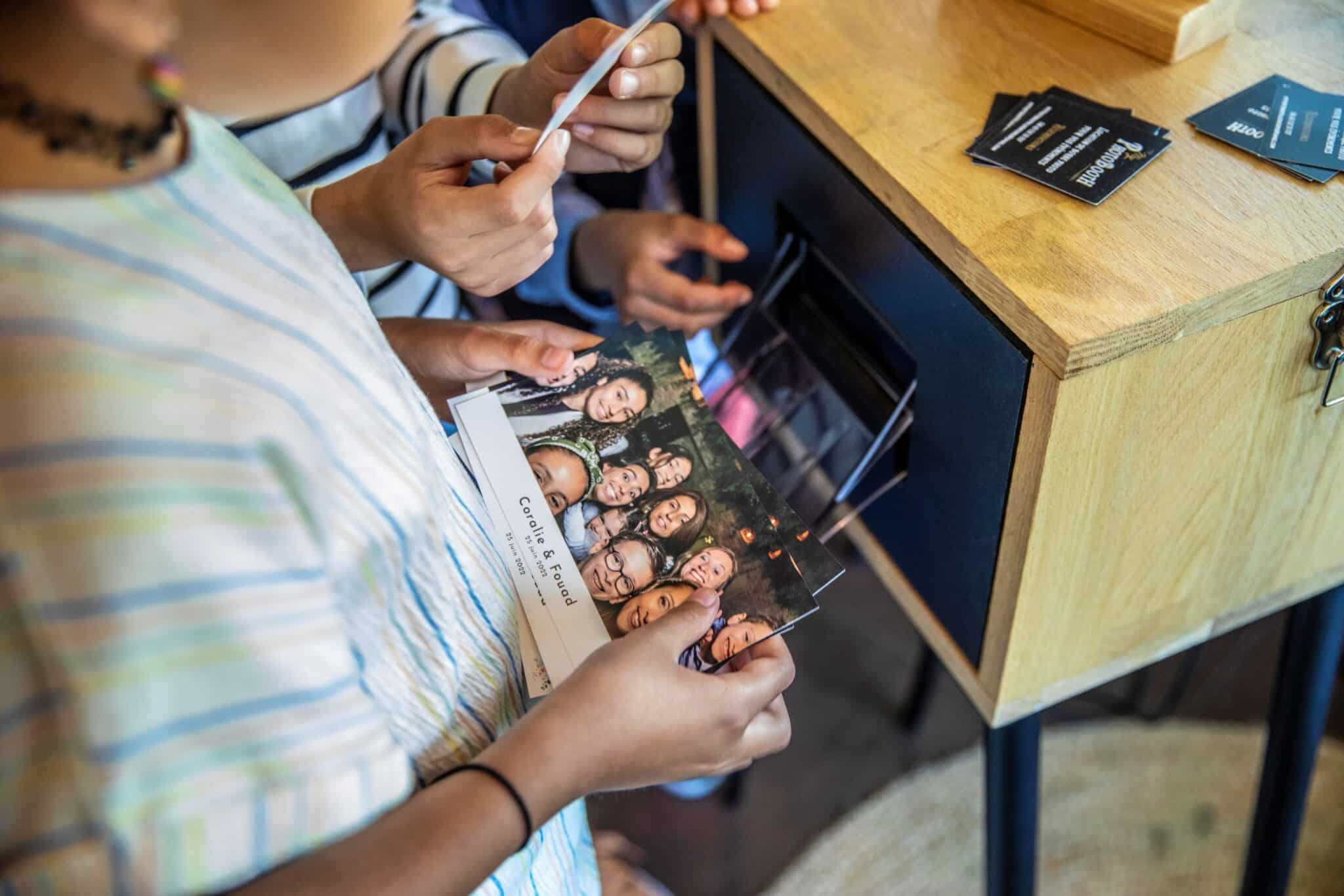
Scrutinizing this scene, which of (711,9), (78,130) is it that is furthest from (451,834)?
(711,9)

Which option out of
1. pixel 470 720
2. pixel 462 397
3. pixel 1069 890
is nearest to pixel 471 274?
pixel 462 397

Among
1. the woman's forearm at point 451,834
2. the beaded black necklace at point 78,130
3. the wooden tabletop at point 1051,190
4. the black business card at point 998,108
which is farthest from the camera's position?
the black business card at point 998,108

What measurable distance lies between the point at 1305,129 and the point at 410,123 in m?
0.67

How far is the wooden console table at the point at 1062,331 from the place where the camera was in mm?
504

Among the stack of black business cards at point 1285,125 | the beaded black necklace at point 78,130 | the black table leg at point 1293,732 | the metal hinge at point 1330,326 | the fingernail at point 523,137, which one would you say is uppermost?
the beaded black necklace at point 78,130

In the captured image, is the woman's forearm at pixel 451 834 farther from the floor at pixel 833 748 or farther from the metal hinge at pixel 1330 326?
the floor at pixel 833 748

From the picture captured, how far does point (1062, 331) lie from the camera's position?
47 centimetres

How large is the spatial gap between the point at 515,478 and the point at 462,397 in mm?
74

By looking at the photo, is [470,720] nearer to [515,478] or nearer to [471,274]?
[515,478]

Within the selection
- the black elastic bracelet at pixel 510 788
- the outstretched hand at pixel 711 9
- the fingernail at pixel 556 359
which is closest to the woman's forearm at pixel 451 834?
the black elastic bracelet at pixel 510 788

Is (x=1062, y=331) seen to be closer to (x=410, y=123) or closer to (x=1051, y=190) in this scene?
(x=1051, y=190)

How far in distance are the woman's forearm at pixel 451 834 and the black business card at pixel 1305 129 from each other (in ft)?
1.62

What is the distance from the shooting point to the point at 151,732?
294mm

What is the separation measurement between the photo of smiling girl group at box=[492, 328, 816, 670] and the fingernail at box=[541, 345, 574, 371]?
15mm
